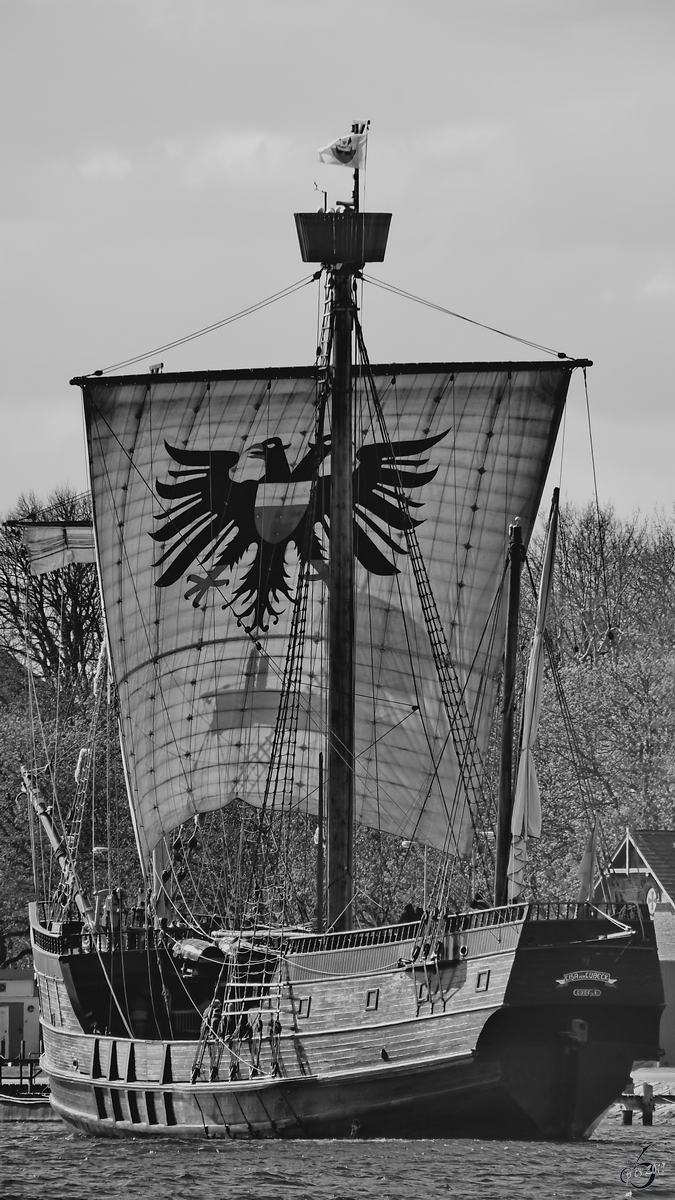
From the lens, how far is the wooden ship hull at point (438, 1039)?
27.6 metres

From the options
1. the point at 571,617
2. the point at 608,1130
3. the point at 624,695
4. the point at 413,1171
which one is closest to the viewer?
the point at 413,1171

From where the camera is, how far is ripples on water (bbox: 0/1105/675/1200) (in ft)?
81.3

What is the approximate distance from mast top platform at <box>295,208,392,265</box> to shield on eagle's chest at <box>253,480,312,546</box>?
4.69 m

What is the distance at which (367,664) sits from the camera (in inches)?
1532

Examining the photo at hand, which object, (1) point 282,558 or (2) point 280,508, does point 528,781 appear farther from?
(2) point 280,508

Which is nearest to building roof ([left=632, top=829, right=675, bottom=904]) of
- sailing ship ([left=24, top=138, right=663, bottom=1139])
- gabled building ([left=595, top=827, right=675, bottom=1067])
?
gabled building ([left=595, top=827, right=675, bottom=1067])

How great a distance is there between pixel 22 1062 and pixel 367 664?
12.4 meters

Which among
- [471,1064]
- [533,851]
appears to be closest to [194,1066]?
[471,1064]

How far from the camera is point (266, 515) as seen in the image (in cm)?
4012

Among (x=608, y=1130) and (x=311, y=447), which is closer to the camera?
(x=608, y=1130)

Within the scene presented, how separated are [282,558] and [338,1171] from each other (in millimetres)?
15816

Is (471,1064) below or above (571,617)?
below

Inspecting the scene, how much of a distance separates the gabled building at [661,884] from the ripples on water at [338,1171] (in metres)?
11.0

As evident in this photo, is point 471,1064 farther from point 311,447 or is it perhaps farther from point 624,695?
point 624,695
